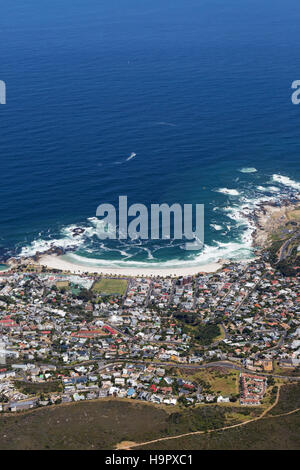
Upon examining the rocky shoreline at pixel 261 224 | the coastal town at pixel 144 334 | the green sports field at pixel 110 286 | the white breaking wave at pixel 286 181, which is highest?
the white breaking wave at pixel 286 181

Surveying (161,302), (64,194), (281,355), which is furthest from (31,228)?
(281,355)

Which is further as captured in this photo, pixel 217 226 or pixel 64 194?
pixel 64 194

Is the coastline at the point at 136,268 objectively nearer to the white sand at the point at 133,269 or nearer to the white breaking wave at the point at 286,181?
the white sand at the point at 133,269

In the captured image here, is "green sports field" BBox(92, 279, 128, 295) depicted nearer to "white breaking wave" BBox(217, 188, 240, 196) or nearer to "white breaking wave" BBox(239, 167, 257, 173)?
"white breaking wave" BBox(217, 188, 240, 196)

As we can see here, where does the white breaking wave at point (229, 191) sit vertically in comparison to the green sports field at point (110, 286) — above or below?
above

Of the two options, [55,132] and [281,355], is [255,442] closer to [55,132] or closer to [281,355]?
[281,355]

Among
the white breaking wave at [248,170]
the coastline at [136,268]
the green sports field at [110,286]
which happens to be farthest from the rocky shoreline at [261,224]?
the white breaking wave at [248,170]

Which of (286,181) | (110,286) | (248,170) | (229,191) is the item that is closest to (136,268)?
(110,286)
